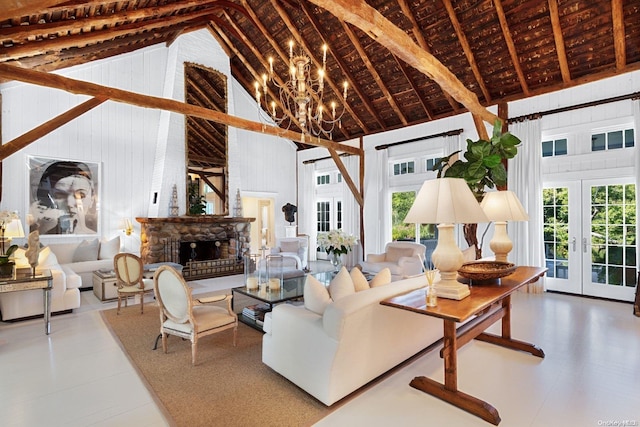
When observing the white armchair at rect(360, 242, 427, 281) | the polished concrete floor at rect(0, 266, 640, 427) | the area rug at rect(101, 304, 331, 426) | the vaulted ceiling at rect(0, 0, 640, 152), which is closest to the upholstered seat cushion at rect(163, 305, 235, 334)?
the area rug at rect(101, 304, 331, 426)

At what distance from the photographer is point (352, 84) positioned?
7219 millimetres

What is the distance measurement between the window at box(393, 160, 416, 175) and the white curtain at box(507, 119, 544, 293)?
2.33m

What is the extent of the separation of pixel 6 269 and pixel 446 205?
15.9ft

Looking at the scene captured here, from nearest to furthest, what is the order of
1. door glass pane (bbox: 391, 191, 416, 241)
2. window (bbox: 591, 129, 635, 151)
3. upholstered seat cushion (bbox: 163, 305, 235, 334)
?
upholstered seat cushion (bbox: 163, 305, 235, 334) → window (bbox: 591, 129, 635, 151) → door glass pane (bbox: 391, 191, 416, 241)

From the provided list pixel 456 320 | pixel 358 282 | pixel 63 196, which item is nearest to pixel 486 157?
pixel 358 282

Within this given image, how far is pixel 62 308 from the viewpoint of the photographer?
445cm

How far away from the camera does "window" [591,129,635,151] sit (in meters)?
5.00

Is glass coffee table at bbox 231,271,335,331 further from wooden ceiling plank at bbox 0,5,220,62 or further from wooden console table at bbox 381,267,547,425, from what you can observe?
wooden ceiling plank at bbox 0,5,220,62

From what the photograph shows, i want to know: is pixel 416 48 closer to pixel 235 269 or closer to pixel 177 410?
pixel 177 410

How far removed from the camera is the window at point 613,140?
5000mm

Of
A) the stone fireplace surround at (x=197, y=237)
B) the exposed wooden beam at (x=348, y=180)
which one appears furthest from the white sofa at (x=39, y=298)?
the exposed wooden beam at (x=348, y=180)

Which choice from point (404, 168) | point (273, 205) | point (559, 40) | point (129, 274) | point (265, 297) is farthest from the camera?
point (273, 205)

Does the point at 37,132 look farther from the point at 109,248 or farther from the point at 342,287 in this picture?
the point at 342,287

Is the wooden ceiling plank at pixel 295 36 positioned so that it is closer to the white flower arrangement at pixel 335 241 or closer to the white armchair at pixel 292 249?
the white flower arrangement at pixel 335 241
